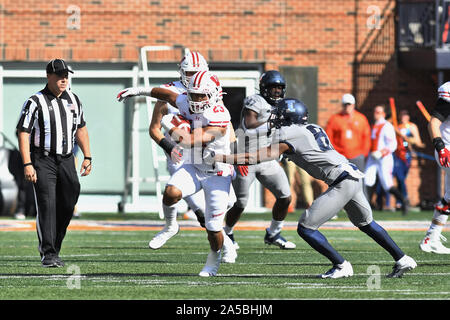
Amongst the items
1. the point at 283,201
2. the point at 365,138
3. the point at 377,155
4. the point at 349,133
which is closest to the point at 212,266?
the point at 283,201

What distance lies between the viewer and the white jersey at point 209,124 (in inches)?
331

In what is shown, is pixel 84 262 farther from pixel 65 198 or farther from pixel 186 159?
pixel 186 159

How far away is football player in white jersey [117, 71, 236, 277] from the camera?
8398 millimetres

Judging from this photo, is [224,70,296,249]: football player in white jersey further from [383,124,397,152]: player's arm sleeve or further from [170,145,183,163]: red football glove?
[383,124,397,152]: player's arm sleeve

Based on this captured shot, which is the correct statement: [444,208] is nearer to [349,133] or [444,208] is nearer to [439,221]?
[439,221]

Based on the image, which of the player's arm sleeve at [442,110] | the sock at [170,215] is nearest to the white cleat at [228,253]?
the sock at [170,215]

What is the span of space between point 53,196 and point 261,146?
7.59 feet

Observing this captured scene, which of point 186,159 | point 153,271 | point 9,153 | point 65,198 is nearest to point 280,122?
point 186,159

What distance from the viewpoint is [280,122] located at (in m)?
8.30

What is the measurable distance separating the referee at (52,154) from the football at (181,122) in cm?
98

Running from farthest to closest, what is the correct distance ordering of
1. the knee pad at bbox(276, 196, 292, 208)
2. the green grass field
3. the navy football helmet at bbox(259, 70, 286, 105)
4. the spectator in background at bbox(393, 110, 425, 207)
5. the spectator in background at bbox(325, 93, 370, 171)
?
the spectator in background at bbox(393, 110, 425, 207) → the spectator in background at bbox(325, 93, 370, 171) → the knee pad at bbox(276, 196, 292, 208) → the navy football helmet at bbox(259, 70, 286, 105) → the green grass field

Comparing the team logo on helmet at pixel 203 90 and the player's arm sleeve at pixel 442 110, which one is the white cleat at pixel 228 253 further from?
the player's arm sleeve at pixel 442 110

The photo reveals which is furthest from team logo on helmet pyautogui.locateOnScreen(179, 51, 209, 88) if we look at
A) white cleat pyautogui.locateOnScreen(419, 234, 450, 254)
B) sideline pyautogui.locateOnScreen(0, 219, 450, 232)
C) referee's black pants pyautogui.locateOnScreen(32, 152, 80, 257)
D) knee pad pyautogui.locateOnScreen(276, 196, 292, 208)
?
sideline pyautogui.locateOnScreen(0, 219, 450, 232)

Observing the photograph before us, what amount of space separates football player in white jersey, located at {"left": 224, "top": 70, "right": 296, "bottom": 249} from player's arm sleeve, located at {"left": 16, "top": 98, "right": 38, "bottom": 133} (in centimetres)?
196
